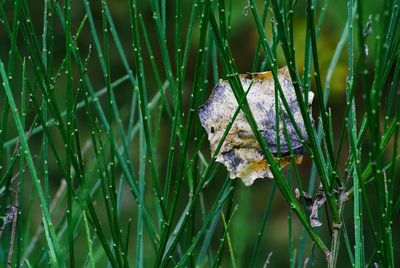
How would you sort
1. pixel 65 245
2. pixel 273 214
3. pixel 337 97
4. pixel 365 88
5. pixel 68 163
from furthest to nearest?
pixel 273 214 < pixel 337 97 < pixel 65 245 < pixel 68 163 < pixel 365 88

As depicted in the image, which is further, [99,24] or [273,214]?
[99,24]

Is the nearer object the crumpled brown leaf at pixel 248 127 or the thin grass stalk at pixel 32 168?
the thin grass stalk at pixel 32 168

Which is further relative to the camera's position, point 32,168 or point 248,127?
point 248,127

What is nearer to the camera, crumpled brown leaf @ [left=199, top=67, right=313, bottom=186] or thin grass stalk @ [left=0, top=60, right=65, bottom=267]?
thin grass stalk @ [left=0, top=60, right=65, bottom=267]

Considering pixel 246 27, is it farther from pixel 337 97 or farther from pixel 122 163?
pixel 122 163

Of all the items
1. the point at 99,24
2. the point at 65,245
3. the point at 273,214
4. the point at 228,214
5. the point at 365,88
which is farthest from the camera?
the point at 99,24

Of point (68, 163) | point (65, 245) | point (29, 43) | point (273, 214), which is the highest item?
point (29, 43)

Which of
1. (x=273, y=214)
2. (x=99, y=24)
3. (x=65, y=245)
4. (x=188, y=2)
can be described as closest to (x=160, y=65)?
(x=99, y=24)

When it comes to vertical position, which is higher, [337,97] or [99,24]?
[99,24]
